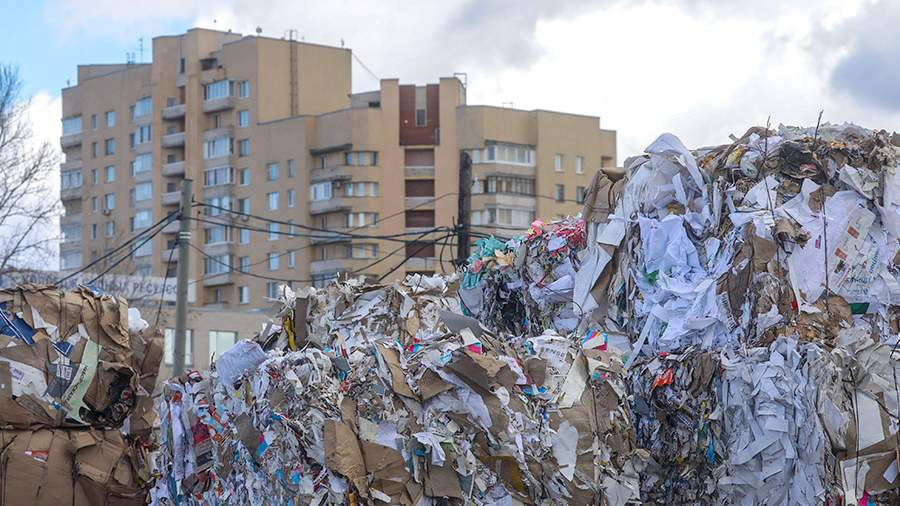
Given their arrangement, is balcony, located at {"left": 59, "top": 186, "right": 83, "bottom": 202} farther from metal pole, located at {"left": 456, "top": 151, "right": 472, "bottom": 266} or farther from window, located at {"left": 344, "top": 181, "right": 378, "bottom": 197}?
metal pole, located at {"left": 456, "top": 151, "right": 472, "bottom": 266}

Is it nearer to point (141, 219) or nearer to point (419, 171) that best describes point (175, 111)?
point (141, 219)

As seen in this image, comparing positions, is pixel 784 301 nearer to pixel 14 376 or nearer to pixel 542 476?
pixel 542 476

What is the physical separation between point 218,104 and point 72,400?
50.3 meters

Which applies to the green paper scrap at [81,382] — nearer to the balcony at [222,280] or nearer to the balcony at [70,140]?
the balcony at [222,280]

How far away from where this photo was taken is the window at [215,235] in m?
56.2

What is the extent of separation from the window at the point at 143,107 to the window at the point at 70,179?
5410 mm

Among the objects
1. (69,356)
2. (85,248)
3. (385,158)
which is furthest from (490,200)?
(69,356)

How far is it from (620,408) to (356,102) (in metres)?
51.0

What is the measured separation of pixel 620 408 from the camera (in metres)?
5.97

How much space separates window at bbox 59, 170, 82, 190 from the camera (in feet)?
205

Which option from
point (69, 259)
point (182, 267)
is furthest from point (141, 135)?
point (182, 267)

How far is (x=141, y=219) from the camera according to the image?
192 feet

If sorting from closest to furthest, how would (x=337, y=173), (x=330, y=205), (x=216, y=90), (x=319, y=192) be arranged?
(x=337, y=173), (x=330, y=205), (x=319, y=192), (x=216, y=90)

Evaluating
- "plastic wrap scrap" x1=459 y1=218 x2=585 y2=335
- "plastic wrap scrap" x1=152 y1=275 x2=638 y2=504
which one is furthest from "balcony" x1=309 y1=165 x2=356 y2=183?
"plastic wrap scrap" x1=152 y1=275 x2=638 y2=504
